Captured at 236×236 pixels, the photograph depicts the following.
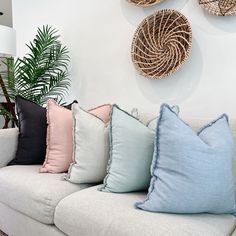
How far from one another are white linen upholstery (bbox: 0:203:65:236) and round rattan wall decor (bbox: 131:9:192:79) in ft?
3.77

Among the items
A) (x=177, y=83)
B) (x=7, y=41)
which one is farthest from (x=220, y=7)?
(x=7, y=41)

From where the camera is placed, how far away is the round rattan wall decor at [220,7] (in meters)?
1.53

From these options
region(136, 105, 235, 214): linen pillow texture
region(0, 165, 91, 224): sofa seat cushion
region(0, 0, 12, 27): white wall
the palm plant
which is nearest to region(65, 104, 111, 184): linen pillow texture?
region(0, 165, 91, 224): sofa seat cushion

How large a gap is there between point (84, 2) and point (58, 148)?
4.49ft

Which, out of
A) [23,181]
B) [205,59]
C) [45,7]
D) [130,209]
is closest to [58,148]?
[23,181]

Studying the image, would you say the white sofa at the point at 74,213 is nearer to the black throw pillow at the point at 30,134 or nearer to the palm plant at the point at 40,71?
the black throw pillow at the point at 30,134

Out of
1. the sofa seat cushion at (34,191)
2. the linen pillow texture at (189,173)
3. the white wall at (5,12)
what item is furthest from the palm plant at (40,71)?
the white wall at (5,12)

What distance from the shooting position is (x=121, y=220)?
104 centimetres

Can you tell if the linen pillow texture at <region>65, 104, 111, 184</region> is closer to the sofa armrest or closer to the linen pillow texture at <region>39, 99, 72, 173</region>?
the linen pillow texture at <region>39, 99, 72, 173</region>

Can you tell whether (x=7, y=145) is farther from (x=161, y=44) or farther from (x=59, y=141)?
(x=161, y=44)

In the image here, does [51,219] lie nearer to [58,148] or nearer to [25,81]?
[58,148]

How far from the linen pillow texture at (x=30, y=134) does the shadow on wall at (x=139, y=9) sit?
946 mm

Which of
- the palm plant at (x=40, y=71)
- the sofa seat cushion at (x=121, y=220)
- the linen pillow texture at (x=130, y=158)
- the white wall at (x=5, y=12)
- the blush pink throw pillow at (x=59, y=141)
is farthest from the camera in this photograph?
the white wall at (x=5, y=12)

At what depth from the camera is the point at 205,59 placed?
5.55 feet
